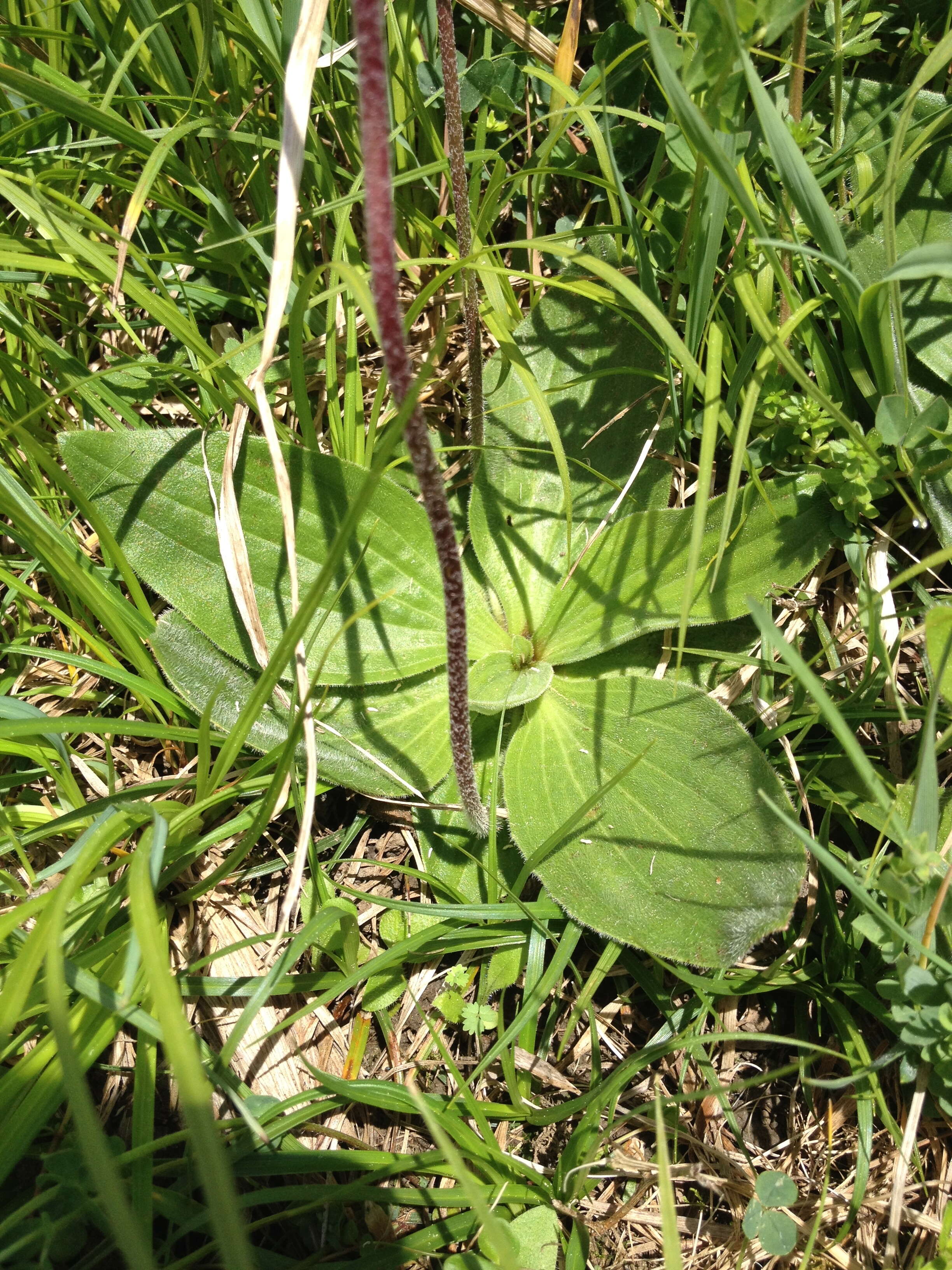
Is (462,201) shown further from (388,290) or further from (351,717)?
(351,717)

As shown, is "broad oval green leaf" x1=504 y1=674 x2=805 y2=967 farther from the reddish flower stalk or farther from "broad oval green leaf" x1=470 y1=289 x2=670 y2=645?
the reddish flower stalk

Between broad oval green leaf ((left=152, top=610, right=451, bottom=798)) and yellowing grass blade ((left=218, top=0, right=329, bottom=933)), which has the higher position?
yellowing grass blade ((left=218, top=0, right=329, bottom=933))

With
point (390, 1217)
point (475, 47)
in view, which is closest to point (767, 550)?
point (390, 1217)

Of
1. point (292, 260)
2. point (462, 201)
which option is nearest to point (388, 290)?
point (292, 260)

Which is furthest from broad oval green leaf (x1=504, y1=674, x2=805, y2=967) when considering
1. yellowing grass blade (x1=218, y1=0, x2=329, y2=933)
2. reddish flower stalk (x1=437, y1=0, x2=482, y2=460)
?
reddish flower stalk (x1=437, y1=0, x2=482, y2=460)

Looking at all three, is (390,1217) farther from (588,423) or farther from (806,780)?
(588,423)

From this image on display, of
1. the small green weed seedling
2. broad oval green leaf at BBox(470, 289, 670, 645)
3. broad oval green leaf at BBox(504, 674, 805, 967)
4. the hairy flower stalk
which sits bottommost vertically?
the small green weed seedling
